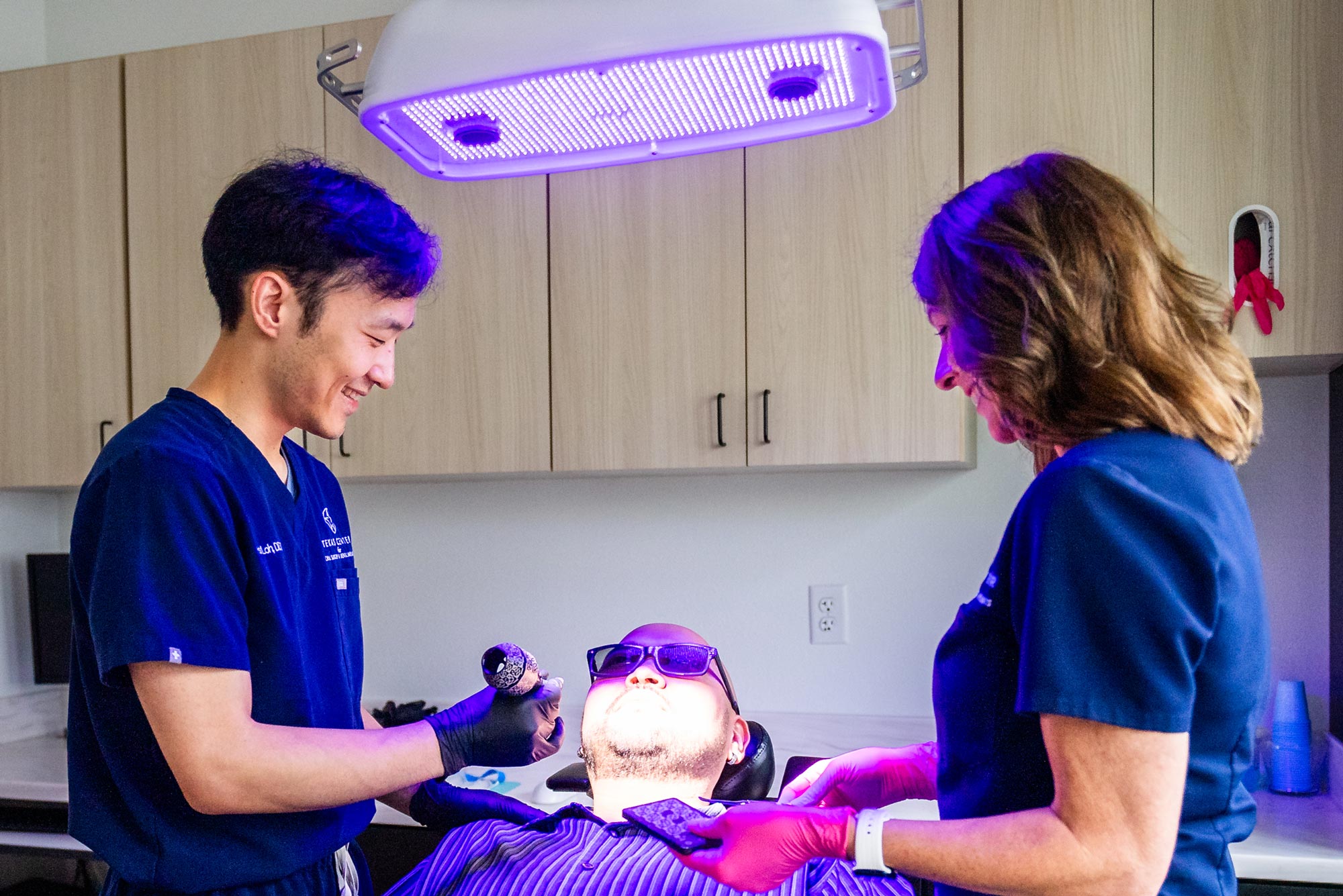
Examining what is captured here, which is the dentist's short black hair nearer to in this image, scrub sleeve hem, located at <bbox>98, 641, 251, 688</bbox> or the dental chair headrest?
scrub sleeve hem, located at <bbox>98, 641, 251, 688</bbox>

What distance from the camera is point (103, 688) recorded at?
1.12m

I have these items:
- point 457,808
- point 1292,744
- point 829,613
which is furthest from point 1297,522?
point 457,808

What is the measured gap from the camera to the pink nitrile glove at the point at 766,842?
97 cm

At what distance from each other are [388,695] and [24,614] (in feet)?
3.53

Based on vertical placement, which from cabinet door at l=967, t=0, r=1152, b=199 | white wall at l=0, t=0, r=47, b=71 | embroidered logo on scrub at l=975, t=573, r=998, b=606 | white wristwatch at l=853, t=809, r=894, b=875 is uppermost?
white wall at l=0, t=0, r=47, b=71

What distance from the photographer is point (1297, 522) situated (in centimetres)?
212

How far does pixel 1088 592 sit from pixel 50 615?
2754mm

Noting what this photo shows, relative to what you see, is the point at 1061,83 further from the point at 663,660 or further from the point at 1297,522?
the point at 663,660

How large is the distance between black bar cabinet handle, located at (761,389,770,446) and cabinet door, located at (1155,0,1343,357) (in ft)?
2.74

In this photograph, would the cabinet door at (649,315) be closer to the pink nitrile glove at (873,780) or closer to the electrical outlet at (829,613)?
the electrical outlet at (829,613)

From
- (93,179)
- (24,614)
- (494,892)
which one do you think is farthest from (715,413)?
(24,614)

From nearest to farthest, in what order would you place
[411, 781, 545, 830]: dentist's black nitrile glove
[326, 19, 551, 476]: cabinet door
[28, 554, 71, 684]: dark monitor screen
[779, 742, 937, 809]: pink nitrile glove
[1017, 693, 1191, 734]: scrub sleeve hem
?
[1017, 693, 1191, 734]: scrub sleeve hem → [779, 742, 937, 809]: pink nitrile glove → [411, 781, 545, 830]: dentist's black nitrile glove → [326, 19, 551, 476]: cabinet door → [28, 554, 71, 684]: dark monitor screen

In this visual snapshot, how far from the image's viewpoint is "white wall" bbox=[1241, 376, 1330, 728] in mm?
2107

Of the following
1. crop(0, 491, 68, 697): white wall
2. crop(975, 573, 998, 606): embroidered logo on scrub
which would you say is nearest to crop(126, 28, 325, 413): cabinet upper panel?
crop(0, 491, 68, 697): white wall
